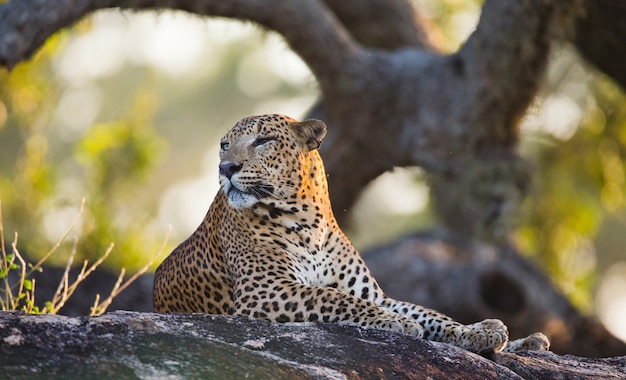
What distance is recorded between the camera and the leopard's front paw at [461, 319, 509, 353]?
8188 millimetres

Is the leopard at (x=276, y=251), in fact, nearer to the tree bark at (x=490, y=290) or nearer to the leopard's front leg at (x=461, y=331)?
the leopard's front leg at (x=461, y=331)

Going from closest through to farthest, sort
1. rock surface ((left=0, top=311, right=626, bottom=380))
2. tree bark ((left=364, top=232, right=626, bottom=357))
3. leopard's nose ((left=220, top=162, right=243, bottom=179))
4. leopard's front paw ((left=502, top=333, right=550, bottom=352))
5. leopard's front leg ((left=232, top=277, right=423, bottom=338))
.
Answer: rock surface ((left=0, top=311, right=626, bottom=380)), leopard's front leg ((left=232, top=277, right=423, bottom=338)), leopard's nose ((left=220, top=162, right=243, bottom=179)), leopard's front paw ((left=502, top=333, right=550, bottom=352)), tree bark ((left=364, top=232, right=626, bottom=357))

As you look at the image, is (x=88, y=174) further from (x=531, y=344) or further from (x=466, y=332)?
(x=466, y=332)

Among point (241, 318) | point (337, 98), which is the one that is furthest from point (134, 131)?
point (241, 318)

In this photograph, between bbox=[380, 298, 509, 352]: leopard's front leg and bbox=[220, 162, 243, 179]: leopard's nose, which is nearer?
bbox=[380, 298, 509, 352]: leopard's front leg

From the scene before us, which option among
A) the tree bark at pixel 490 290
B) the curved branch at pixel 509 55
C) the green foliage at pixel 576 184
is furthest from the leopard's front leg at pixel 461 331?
the green foliage at pixel 576 184

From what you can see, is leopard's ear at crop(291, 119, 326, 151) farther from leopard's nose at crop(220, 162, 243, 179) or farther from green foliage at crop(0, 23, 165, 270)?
green foliage at crop(0, 23, 165, 270)

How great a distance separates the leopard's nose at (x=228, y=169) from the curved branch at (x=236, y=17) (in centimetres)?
318

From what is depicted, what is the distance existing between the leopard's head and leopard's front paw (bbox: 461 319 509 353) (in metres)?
1.69

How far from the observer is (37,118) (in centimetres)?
2002

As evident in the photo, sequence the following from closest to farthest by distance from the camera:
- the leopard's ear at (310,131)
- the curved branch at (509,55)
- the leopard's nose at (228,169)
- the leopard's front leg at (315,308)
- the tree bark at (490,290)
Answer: the leopard's front leg at (315,308)
the leopard's nose at (228,169)
the leopard's ear at (310,131)
the curved branch at (509,55)
the tree bark at (490,290)

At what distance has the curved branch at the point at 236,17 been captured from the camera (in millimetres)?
11375

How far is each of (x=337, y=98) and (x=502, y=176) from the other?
2.21 m

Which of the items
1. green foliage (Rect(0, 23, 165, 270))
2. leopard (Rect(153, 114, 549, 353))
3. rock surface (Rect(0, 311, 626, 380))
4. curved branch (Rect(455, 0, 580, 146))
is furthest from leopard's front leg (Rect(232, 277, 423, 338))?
green foliage (Rect(0, 23, 165, 270))
